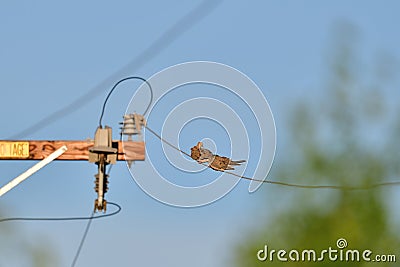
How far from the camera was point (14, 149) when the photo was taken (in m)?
15.6

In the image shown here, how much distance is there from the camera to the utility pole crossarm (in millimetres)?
15289

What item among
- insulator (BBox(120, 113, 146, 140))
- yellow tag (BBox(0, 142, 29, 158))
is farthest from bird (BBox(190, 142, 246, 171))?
yellow tag (BBox(0, 142, 29, 158))

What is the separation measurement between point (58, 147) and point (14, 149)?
1.54ft

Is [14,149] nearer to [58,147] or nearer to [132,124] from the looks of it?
[58,147]

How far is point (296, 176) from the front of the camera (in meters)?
20.5

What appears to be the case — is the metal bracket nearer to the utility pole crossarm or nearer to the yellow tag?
the utility pole crossarm

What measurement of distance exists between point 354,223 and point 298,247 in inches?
30.9

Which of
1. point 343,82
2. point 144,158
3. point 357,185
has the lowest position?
point 144,158

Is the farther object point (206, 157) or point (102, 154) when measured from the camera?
Answer: point (206, 157)

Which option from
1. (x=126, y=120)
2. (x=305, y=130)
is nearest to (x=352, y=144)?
(x=305, y=130)

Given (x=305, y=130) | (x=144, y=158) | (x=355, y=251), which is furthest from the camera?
(x=305, y=130)

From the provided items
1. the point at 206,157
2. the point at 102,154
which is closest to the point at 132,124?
the point at 102,154

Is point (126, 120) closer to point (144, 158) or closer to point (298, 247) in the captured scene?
point (144, 158)

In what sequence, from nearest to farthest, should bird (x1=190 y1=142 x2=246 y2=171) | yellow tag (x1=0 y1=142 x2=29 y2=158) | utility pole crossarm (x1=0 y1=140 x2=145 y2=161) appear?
1. utility pole crossarm (x1=0 y1=140 x2=145 y2=161)
2. yellow tag (x1=0 y1=142 x2=29 y2=158)
3. bird (x1=190 y1=142 x2=246 y2=171)
